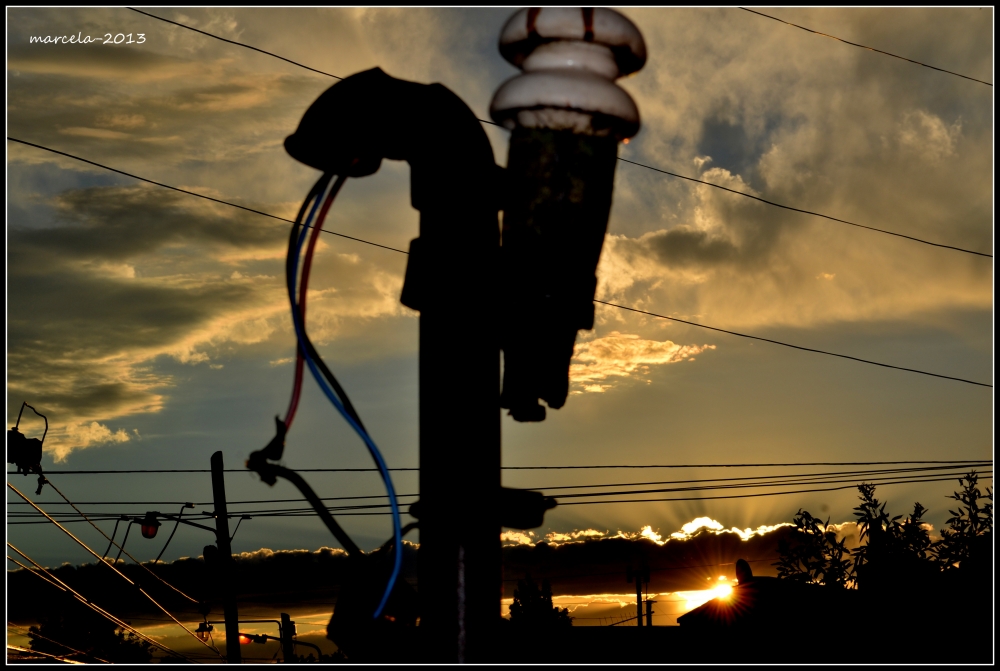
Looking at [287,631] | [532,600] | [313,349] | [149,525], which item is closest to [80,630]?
[532,600]

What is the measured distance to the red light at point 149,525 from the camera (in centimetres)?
2006

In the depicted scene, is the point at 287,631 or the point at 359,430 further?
the point at 287,631

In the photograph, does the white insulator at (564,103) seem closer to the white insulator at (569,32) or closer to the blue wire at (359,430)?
the white insulator at (569,32)

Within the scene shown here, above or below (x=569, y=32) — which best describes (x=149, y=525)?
above

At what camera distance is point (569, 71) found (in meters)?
3.42

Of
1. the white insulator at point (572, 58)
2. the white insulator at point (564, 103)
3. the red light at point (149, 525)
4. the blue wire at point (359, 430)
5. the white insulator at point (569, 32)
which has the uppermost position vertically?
the red light at point (149, 525)

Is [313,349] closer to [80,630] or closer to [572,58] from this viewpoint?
[572,58]

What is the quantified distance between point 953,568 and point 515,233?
18.1 meters

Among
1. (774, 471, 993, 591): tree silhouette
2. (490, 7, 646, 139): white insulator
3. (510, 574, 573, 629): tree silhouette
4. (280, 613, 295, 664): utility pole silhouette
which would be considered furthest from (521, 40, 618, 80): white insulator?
(510, 574, 573, 629): tree silhouette

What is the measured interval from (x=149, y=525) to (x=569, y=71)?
63.2ft

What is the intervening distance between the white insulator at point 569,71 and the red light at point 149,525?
19.0 metres

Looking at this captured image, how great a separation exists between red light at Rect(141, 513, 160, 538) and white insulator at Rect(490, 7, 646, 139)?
62.2 feet

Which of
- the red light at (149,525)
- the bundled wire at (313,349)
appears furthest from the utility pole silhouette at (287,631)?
the bundled wire at (313,349)

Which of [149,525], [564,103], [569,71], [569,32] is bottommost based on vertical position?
[564,103]
